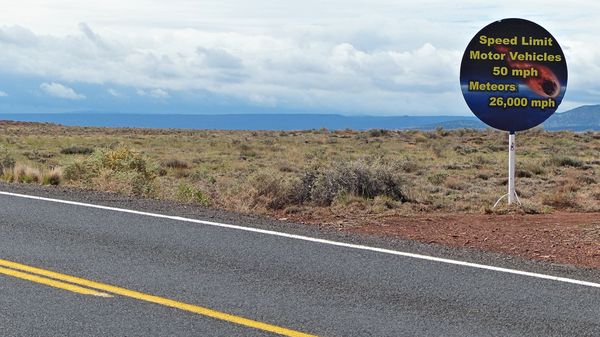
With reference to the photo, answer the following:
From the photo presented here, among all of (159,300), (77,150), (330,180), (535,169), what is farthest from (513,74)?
(77,150)

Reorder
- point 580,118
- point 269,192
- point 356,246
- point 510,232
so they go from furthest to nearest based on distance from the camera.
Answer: point 580,118 < point 269,192 < point 510,232 < point 356,246

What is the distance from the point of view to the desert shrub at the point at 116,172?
624 inches

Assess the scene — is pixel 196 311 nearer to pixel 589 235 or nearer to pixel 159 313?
pixel 159 313

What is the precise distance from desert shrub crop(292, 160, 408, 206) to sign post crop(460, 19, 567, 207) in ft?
10.5

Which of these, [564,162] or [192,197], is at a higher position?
[192,197]

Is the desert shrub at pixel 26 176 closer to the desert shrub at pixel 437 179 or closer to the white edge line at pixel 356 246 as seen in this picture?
the white edge line at pixel 356 246

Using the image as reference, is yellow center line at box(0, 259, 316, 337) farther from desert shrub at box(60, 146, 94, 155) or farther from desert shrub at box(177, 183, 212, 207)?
desert shrub at box(60, 146, 94, 155)

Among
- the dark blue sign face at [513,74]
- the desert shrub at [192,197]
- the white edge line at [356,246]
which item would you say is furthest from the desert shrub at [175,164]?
the dark blue sign face at [513,74]

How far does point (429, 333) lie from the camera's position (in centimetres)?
605

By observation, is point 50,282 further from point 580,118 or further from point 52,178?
point 580,118

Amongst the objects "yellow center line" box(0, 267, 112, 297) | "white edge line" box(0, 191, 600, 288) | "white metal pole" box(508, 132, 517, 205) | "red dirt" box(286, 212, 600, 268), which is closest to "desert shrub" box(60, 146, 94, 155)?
"white edge line" box(0, 191, 600, 288)

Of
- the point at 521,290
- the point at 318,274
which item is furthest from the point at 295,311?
the point at 521,290

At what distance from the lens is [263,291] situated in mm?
7273

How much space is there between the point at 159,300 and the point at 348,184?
9.46 m
